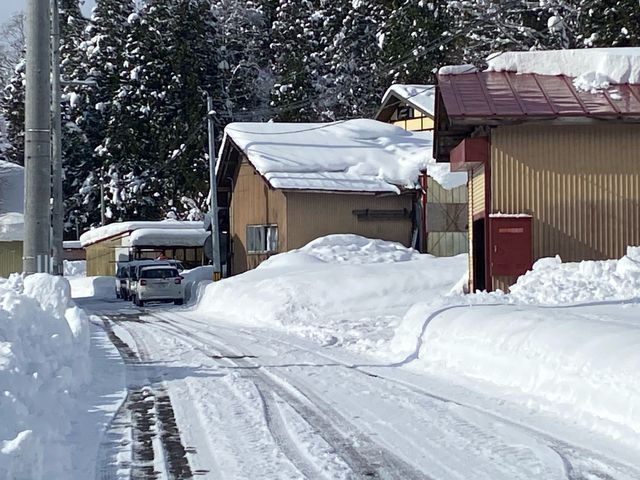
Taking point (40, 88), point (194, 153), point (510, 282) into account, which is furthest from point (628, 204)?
point (194, 153)

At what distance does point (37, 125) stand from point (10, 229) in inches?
1401

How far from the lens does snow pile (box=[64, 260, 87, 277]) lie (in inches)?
2586

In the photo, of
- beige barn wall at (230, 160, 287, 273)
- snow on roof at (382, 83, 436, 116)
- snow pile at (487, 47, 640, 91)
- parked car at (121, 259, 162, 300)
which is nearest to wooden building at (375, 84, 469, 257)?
beige barn wall at (230, 160, 287, 273)

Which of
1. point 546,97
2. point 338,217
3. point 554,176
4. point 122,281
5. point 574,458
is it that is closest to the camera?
point 574,458

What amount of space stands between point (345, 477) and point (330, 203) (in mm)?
28654

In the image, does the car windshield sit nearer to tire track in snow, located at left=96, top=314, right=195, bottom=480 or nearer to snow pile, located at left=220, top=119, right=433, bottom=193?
snow pile, located at left=220, top=119, right=433, bottom=193

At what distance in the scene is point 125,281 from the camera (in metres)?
42.2

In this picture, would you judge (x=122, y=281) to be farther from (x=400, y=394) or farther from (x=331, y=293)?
(x=400, y=394)

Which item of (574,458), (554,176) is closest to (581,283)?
(554,176)

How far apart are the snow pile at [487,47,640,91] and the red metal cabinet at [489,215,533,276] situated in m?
3.92

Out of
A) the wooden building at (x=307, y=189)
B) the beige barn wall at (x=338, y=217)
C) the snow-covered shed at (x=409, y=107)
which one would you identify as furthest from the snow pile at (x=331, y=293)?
the snow-covered shed at (x=409, y=107)

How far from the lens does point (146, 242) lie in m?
54.4

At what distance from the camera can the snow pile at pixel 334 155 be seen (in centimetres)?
3656

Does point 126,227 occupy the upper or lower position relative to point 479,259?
upper
